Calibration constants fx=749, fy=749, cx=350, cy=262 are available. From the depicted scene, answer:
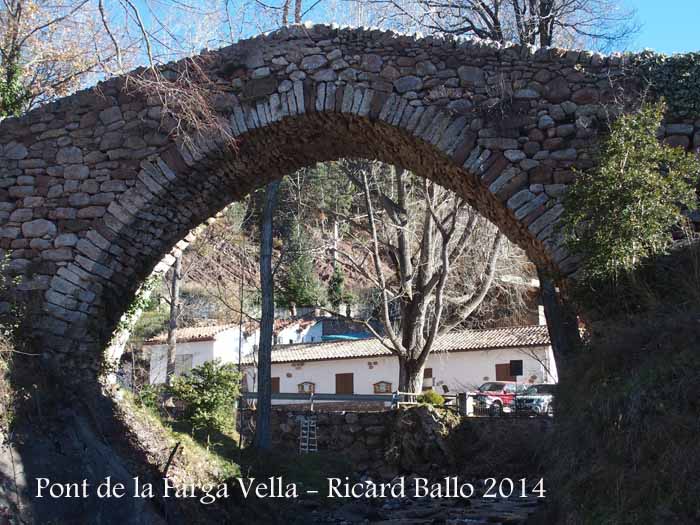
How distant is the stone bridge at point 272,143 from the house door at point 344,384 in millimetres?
16750

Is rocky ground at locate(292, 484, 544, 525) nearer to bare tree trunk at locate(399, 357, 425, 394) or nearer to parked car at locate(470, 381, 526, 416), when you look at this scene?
parked car at locate(470, 381, 526, 416)

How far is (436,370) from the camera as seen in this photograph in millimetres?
23531

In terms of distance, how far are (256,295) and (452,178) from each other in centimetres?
1904

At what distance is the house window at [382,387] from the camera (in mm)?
23625

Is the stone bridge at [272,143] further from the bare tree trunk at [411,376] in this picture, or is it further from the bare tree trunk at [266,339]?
the bare tree trunk at [411,376]

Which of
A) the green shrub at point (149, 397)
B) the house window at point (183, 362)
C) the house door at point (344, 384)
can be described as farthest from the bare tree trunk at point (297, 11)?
the house window at point (183, 362)

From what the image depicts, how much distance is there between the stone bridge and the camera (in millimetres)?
6727

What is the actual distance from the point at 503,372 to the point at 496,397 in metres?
4.01

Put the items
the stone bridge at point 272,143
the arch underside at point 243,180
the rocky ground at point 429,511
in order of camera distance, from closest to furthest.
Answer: the stone bridge at point 272,143 < the arch underside at point 243,180 < the rocky ground at point 429,511

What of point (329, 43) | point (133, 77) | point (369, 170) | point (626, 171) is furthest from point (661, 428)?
point (369, 170)

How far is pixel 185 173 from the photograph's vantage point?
7.32 meters

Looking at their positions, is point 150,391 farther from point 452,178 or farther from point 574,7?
point 574,7

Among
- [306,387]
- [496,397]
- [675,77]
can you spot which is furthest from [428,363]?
[675,77]

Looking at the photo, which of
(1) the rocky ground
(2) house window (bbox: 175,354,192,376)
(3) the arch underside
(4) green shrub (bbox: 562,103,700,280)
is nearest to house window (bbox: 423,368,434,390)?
(2) house window (bbox: 175,354,192,376)
